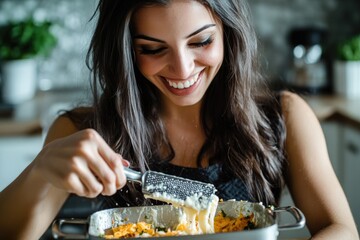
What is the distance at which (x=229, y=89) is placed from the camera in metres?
1.34

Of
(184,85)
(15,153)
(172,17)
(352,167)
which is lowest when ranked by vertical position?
(352,167)

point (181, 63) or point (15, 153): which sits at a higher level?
point (181, 63)

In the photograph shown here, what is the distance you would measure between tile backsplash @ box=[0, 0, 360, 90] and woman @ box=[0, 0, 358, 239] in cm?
131

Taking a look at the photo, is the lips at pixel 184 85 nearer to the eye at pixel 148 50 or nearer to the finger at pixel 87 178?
the eye at pixel 148 50

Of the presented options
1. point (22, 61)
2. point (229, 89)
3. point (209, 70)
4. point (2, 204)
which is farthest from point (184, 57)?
point (22, 61)

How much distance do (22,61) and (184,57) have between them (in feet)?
4.66

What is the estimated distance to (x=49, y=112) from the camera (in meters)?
2.22

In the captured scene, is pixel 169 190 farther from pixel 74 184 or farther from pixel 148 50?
pixel 148 50

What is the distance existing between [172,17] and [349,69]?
1.50m

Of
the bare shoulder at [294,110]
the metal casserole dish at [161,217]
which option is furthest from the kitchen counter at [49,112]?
the metal casserole dish at [161,217]

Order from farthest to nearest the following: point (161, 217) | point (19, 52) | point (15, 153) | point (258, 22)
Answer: point (258, 22)
point (19, 52)
point (15, 153)
point (161, 217)

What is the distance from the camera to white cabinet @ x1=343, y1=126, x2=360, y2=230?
7.08 feet

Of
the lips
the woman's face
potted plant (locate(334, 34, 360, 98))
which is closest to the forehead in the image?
the woman's face

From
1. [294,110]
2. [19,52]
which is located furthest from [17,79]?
[294,110]
